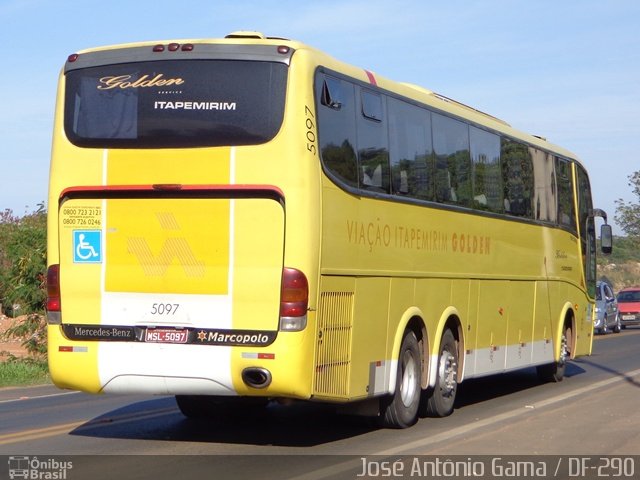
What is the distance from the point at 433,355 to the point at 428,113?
2877mm

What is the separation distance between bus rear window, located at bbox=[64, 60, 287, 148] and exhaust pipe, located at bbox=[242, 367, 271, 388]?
209 cm

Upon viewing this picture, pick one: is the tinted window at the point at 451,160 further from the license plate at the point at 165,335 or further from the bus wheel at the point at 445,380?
the license plate at the point at 165,335

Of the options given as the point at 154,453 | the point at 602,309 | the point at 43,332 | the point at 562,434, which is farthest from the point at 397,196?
the point at 602,309

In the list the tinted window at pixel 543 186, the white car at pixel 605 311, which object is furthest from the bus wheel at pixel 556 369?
the white car at pixel 605 311

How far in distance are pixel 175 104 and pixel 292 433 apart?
388 cm

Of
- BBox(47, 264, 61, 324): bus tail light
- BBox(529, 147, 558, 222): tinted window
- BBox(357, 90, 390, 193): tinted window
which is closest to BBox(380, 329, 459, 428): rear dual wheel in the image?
BBox(357, 90, 390, 193): tinted window

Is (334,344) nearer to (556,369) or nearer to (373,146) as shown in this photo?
(373,146)

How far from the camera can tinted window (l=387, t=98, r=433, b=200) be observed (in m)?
13.2

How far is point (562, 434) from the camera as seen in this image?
481 inches

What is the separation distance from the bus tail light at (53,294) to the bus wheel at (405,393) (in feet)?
12.0

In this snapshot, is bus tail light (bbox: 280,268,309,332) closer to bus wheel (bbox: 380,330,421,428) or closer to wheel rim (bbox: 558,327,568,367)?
bus wheel (bbox: 380,330,421,428)

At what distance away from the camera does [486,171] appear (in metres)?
16.4

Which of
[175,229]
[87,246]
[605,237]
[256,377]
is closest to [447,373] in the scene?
[256,377]

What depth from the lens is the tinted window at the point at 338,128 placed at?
11.4 metres
